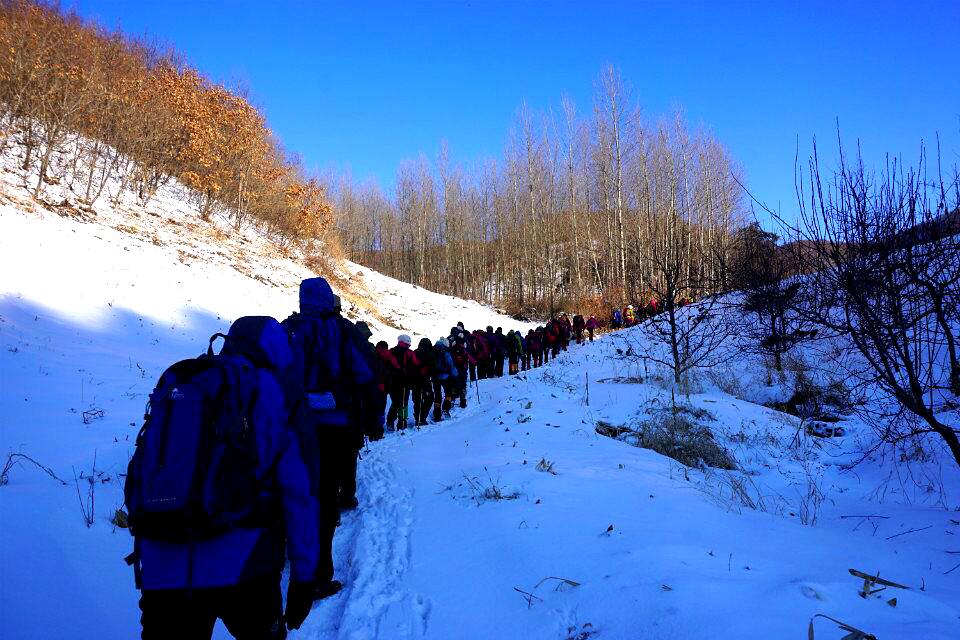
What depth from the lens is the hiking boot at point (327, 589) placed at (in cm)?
324

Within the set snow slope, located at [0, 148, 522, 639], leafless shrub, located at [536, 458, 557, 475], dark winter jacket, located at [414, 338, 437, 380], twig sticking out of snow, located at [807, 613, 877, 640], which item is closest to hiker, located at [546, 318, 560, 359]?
snow slope, located at [0, 148, 522, 639]

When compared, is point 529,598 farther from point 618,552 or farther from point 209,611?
point 209,611

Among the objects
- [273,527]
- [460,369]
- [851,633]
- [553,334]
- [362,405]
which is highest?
[553,334]

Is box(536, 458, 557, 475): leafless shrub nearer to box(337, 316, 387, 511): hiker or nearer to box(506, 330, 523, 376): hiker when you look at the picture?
box(337, 316, 387, 511): hiker

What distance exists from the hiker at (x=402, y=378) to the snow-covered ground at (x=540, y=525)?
0.71 m

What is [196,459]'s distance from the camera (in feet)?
5.41

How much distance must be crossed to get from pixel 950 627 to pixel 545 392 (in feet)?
27.6

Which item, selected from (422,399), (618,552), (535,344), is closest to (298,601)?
(618,552)

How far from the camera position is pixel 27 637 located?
8.81 feet

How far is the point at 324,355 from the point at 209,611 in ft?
6.59

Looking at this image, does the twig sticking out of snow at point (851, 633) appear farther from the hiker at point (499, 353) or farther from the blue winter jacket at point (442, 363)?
the hiker at point (499, 353)

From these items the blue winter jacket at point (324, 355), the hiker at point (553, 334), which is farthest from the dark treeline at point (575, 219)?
the blue winter jacket at point (324, 355)

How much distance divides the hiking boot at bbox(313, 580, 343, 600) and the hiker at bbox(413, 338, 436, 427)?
20.5ft

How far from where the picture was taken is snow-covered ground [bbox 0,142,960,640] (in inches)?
101
